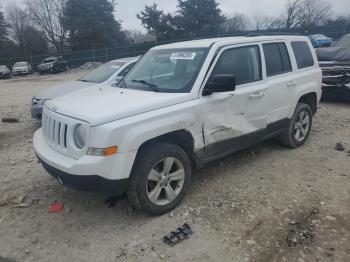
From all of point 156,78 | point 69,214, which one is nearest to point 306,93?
point 156,78

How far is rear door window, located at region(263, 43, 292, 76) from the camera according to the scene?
479 cm

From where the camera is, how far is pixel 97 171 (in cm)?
317

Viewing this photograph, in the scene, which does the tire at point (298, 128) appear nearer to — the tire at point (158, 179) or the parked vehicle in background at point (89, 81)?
the tire at point (158, 179)

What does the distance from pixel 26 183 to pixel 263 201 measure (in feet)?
10.6

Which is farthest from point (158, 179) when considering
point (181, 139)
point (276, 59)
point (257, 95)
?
point (276, 59)

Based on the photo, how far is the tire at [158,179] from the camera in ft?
11.3

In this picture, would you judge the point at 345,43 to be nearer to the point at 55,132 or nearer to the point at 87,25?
the point at 55,132

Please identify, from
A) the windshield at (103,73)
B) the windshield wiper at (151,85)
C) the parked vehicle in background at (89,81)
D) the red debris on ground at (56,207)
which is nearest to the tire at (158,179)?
the windshield wiper at (151,85)

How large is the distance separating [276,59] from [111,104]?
2729 mm

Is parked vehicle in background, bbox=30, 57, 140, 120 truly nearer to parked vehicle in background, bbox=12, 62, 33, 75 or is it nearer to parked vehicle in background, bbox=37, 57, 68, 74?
parked vehicle in background, bbox=37, 57, 68, 74

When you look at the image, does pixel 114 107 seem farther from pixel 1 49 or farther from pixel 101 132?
pixel 1 49

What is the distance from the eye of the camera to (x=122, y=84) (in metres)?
4.51

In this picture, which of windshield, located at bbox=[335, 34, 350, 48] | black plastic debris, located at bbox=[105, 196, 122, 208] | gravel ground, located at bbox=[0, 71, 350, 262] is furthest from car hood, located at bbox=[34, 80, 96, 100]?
windshield, located at bbox=[335, 34, 350, 48]

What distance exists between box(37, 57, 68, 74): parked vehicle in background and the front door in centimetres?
2967
